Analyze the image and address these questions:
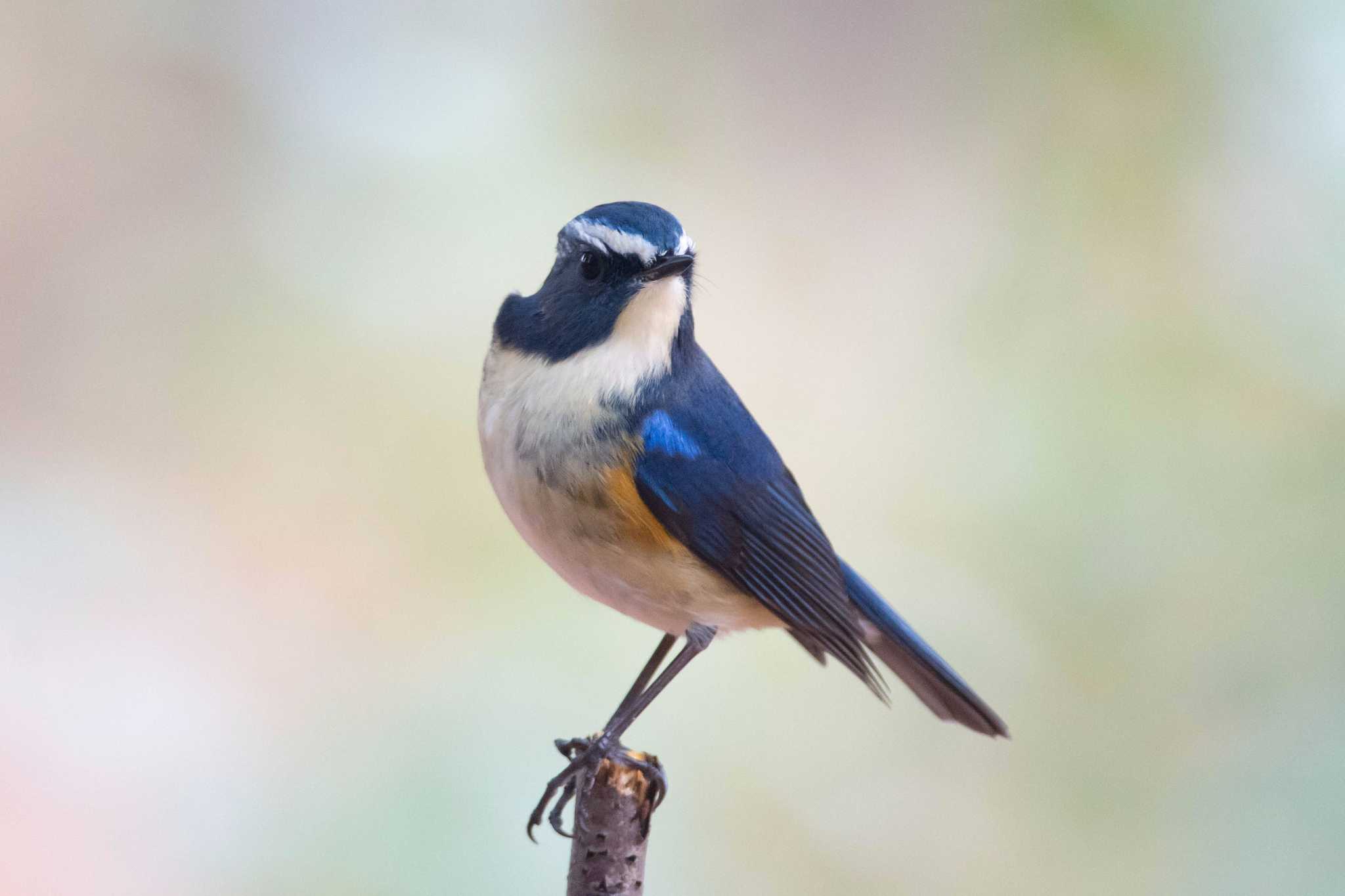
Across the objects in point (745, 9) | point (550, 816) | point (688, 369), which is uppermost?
point (745, 9)

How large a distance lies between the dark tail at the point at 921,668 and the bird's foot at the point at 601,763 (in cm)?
58

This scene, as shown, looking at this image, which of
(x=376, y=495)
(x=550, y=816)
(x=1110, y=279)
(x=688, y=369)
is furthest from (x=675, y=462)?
(x=1110, y=279)

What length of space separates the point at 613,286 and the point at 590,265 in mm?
54

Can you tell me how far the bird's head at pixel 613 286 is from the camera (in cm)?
216

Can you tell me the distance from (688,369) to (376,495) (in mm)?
1629

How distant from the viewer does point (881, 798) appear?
359cm

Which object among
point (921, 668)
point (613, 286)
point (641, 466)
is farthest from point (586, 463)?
point (921, 668)

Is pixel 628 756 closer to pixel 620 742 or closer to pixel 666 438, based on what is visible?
pixel 620 742

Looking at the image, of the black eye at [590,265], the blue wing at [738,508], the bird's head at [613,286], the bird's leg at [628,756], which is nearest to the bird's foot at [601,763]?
the bird's leg at [628,756]

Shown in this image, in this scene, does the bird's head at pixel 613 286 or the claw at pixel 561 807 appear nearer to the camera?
the bird's head at pixel 613 286

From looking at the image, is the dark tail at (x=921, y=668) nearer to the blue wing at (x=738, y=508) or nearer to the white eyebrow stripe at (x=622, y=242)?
the blue wing at (x=738, y=508)

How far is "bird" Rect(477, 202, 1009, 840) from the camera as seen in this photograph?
219 cm

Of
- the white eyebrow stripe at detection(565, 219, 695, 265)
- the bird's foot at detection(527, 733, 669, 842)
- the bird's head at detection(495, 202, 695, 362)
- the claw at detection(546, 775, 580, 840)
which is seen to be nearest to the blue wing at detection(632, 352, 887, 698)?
the bird's head at detection(495, 202, 695, 362)

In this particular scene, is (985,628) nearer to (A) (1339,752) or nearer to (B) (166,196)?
(A) (1339,752)
